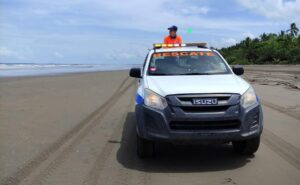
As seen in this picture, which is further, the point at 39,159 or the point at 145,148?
the point at 39,159

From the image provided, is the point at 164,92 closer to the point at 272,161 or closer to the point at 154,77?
the point at 154,77

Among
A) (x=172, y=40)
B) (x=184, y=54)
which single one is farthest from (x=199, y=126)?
(x=172, y=40)

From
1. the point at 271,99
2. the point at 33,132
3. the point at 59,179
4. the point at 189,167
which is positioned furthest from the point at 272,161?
the point at 271,99

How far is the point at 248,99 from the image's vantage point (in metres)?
5.96

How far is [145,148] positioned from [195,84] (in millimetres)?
1223

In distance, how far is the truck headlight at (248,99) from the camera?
19.2 ft

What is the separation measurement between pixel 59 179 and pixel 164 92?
1839 millimetres

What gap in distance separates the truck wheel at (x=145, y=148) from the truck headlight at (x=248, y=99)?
1478 mm

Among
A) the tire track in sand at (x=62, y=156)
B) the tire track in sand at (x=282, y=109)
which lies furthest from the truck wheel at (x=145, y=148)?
the tire track in sand at (x=282, y=109)

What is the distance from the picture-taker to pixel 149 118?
588 centimetres

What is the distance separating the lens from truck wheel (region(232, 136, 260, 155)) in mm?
6340

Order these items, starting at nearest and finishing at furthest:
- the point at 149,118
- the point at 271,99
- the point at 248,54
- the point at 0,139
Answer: the point at 149,118 < the point at 0,139 < the point at 271,99 < the point at 248,54

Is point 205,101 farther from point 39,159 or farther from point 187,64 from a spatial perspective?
point 39,159

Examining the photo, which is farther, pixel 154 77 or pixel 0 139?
pixel 0 139
